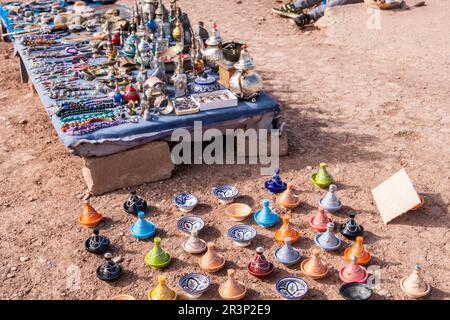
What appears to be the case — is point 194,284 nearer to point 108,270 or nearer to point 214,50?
point 108,270

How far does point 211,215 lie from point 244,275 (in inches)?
38.9

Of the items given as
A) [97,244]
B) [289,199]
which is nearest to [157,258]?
[97,244]

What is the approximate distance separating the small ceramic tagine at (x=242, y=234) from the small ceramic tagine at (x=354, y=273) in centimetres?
92

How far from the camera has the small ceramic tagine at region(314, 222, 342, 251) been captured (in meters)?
4.79

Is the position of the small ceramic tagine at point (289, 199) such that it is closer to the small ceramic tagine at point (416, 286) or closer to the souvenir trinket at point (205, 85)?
the small ceramic tagine at point (416, 286)

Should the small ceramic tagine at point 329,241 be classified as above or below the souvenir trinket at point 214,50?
below

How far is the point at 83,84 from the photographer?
6.77 metres

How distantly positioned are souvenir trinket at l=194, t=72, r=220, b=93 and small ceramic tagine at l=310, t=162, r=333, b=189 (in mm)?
1647

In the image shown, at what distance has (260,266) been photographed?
4.50 m

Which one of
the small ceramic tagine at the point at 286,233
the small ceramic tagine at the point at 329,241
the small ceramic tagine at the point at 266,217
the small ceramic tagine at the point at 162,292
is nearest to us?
the small ceramic tagine at the point at 162,292

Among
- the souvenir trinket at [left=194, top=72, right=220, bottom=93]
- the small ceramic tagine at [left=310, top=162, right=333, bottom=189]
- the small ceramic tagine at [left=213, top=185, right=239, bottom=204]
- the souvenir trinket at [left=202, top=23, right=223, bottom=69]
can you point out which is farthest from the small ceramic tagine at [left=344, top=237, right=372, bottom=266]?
the souvenir trinket at [left=202, top=23, right=223, bottom=69]

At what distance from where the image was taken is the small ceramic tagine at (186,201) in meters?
5.43

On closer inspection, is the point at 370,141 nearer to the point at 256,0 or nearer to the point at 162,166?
the point at 162,166

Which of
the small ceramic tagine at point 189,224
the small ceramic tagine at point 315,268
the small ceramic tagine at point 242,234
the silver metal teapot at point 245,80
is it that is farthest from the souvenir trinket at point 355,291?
the silver metal teapot at point 245,80
